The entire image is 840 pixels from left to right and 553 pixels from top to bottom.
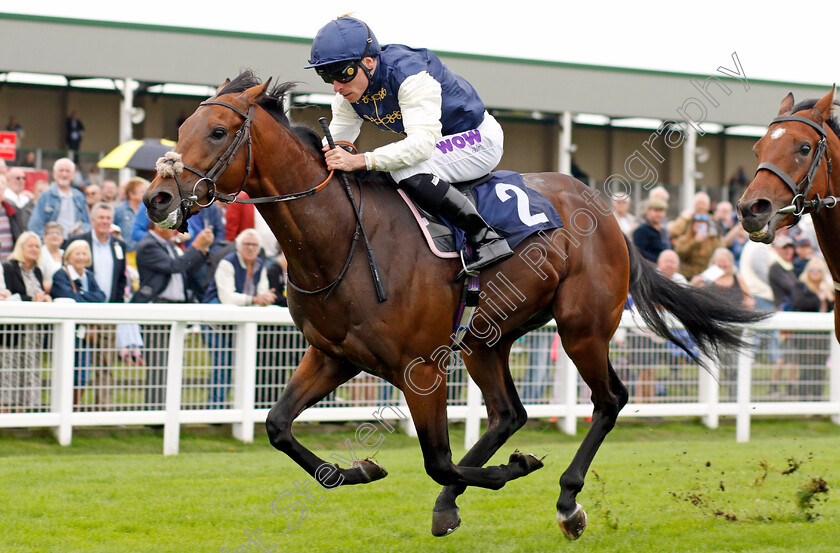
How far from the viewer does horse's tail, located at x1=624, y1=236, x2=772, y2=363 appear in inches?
196

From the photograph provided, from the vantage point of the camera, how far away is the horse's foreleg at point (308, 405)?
3.90 meters

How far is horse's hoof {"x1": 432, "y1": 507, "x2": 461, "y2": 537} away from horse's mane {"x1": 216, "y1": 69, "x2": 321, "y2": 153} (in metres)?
1.64

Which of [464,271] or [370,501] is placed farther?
[370,501]

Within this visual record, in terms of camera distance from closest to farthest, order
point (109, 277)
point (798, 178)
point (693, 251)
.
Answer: point (798, 178) → point (109, 277) → point (693, 251)

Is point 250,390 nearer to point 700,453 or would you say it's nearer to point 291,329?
point 291,329

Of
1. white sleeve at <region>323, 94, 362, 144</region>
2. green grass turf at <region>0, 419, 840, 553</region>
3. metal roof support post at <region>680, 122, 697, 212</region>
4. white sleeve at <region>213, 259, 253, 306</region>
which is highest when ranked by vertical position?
metal roof support post at <region>680, 122, 697, 212</region>

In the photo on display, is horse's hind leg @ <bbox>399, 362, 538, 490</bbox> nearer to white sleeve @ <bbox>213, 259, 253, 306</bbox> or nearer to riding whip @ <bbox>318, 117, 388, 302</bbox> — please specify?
riding whip @ <bbox>318, 117, 388, 302</bbox>

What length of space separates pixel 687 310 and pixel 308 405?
6.95 feet

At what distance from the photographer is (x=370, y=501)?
16.8 ft

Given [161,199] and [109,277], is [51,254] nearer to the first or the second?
[109,277]

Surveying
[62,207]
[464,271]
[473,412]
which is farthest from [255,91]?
[62,207]

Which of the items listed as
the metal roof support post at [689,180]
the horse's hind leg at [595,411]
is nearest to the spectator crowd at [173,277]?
the horse's hind leg at [595,411]

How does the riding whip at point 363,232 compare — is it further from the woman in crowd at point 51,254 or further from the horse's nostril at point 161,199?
the woman in crowd at point 51,254

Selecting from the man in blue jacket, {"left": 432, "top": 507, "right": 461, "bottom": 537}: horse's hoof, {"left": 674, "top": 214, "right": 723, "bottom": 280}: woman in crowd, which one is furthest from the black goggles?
{"left": 674, "top": 214, "right": 723, "bottom": 280}: woman in crowd
